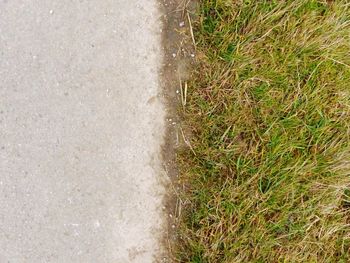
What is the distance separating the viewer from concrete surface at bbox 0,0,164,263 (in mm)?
1643

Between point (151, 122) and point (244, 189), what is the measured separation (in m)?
0.43

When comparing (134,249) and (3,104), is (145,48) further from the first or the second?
(134,249)

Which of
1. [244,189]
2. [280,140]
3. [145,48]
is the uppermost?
[145,48]

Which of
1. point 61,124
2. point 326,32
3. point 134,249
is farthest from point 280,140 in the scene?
point 61,124

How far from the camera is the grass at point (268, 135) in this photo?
163cm

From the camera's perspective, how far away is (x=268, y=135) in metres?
1.64

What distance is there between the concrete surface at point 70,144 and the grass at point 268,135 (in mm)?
249

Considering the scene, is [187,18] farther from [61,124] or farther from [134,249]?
[134,249]

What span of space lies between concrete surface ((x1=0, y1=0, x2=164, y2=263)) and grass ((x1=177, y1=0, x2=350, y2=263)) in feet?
0.82

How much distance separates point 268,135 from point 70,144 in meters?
0.74

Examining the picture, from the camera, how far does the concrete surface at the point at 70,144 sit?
1643 millimetres

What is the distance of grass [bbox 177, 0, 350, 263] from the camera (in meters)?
1.63

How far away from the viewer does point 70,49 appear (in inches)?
64.7

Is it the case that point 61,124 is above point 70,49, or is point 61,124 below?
below
